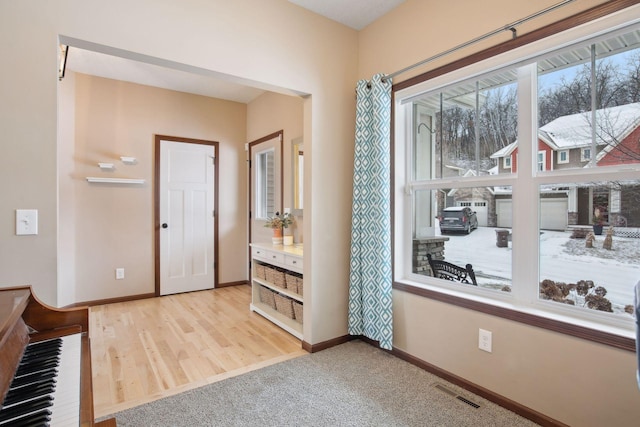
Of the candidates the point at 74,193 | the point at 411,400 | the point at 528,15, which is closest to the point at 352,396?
the point at 411,400

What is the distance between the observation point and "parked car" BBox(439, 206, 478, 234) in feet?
7.54

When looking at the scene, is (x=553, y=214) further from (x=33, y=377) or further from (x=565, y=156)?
(x=33, y=377)

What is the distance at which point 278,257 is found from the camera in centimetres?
336

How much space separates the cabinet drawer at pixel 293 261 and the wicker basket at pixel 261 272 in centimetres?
55

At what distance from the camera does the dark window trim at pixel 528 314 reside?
154 cm

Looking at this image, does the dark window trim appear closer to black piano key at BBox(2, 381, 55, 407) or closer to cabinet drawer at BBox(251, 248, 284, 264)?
cabinet drawer at BBox(251, 248, 284, 264)

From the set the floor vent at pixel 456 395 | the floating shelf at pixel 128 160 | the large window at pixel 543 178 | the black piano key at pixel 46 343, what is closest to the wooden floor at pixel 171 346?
the black piano key at pixel 46 343

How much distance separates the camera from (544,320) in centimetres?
177

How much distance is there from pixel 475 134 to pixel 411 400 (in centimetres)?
177

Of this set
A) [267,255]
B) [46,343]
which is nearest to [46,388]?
[46,343]

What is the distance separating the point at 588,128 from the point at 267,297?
3141 millimetres

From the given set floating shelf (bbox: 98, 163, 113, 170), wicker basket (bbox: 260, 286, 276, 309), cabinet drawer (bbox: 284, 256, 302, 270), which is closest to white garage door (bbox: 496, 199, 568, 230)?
cabinet drawer (bbox: 284, 256, 302, 270)

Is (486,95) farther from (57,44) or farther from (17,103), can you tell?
(17,103)

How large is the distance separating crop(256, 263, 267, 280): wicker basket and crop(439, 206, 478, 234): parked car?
2016mm
